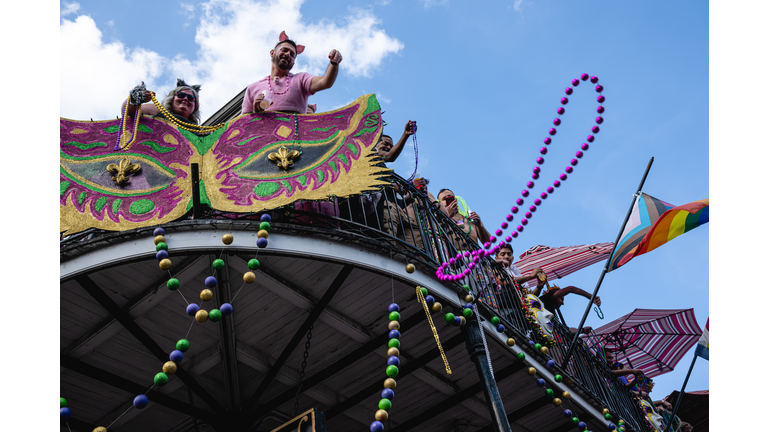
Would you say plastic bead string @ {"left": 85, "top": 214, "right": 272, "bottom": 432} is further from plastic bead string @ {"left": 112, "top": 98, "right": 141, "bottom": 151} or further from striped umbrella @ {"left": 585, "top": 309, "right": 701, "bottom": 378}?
striped umbrella @ {"left": 585, "top": 309, "right": 701, "bottom": 378}

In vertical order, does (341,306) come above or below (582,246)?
below

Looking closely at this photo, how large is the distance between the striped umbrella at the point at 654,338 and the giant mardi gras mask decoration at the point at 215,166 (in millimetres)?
8271

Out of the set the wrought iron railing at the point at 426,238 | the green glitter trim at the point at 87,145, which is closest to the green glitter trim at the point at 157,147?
the green glitter trim at the point at 87,145

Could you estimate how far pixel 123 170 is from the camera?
16.3 ft

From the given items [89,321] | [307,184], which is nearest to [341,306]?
[307,184]

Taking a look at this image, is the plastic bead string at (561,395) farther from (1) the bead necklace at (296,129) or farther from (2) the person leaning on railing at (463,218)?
(1) the bead necklace at (296,129)

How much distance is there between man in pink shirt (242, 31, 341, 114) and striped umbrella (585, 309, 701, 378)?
8266 mm

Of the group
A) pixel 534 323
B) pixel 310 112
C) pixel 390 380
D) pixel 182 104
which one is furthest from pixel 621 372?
pixel 182 104

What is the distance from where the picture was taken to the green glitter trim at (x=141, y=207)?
15.6 ft

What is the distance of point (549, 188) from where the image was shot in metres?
6.02

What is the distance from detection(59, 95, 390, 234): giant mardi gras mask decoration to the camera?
478cm

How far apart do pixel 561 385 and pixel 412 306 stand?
2198mm

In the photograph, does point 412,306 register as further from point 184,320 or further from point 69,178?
point 69,178

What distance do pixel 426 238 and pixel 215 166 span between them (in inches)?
80.8
